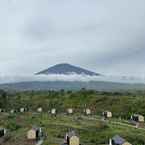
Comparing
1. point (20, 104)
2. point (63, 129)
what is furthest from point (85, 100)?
point (63, 129)

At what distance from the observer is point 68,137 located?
70.3 metres

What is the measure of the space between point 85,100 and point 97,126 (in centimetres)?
6190

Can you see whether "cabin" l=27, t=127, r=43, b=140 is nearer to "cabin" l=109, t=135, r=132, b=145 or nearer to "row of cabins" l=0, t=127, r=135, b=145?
"row of cabins" l=0, t=127, r=135, b=145

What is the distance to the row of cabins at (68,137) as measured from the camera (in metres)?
65.7

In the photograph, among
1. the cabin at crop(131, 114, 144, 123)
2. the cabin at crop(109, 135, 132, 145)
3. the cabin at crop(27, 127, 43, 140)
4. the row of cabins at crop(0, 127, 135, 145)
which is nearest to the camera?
the cabin at crop(109, 135, 132, 145)

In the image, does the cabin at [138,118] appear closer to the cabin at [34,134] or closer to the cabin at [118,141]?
the cabin at [34,134]

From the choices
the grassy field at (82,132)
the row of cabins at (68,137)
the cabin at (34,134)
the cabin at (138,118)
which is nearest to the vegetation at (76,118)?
the grassy field at (82,132)

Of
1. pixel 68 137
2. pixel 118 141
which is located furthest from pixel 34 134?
pixel 118 141

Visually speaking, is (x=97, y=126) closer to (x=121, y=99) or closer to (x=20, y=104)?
(x=121, y=99)

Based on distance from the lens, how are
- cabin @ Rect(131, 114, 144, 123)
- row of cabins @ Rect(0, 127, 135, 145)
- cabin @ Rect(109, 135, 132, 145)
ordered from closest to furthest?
cabin @ Rect(109, 135, 132, 145) → row of cabins @ Rect(0, 127, 135, 145) → cabin @ Rect(131, 114, 144, 123)

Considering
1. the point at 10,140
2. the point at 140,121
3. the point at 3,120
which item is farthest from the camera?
the point at 3,120

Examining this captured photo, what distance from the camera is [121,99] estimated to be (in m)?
142

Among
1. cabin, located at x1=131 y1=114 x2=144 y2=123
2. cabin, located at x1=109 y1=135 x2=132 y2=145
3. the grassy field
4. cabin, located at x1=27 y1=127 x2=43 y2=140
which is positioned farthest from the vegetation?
cabin, located at x1=109 y1=135 x2=132 y2=145

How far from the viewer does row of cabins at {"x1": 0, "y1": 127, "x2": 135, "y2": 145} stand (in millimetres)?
65700
